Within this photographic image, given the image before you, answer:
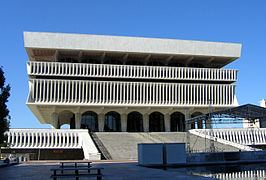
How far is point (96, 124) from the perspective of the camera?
6650 centimetres

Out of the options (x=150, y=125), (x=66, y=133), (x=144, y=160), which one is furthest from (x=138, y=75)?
(x=144, y=160)

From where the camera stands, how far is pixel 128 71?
63656 mm

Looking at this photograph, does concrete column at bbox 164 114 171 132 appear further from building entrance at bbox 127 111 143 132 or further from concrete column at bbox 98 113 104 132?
concrete column at bbox 98 113 104 132

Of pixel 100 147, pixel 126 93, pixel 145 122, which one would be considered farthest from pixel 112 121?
pixel 100 147

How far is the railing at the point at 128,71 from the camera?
200ft

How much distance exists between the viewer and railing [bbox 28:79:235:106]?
59944 millimetres

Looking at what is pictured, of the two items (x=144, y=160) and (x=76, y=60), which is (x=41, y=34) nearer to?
(x=76, y=60)

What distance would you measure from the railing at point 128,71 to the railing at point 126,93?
1483mm

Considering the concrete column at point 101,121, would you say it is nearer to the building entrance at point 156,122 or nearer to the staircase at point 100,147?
the staircase at point 100,147

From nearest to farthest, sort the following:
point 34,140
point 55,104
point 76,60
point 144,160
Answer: point 144,160, point 34,140, point 55,104, point 76,60

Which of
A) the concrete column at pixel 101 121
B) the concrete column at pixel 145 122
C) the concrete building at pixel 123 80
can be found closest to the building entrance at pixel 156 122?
the concrete building at pixel 123 80

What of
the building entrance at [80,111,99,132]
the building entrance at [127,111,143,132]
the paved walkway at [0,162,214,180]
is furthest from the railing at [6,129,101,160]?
the paved walkway at [0,162,214,180]

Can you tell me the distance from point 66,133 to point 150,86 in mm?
17516

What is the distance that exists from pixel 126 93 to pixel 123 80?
345 cm
